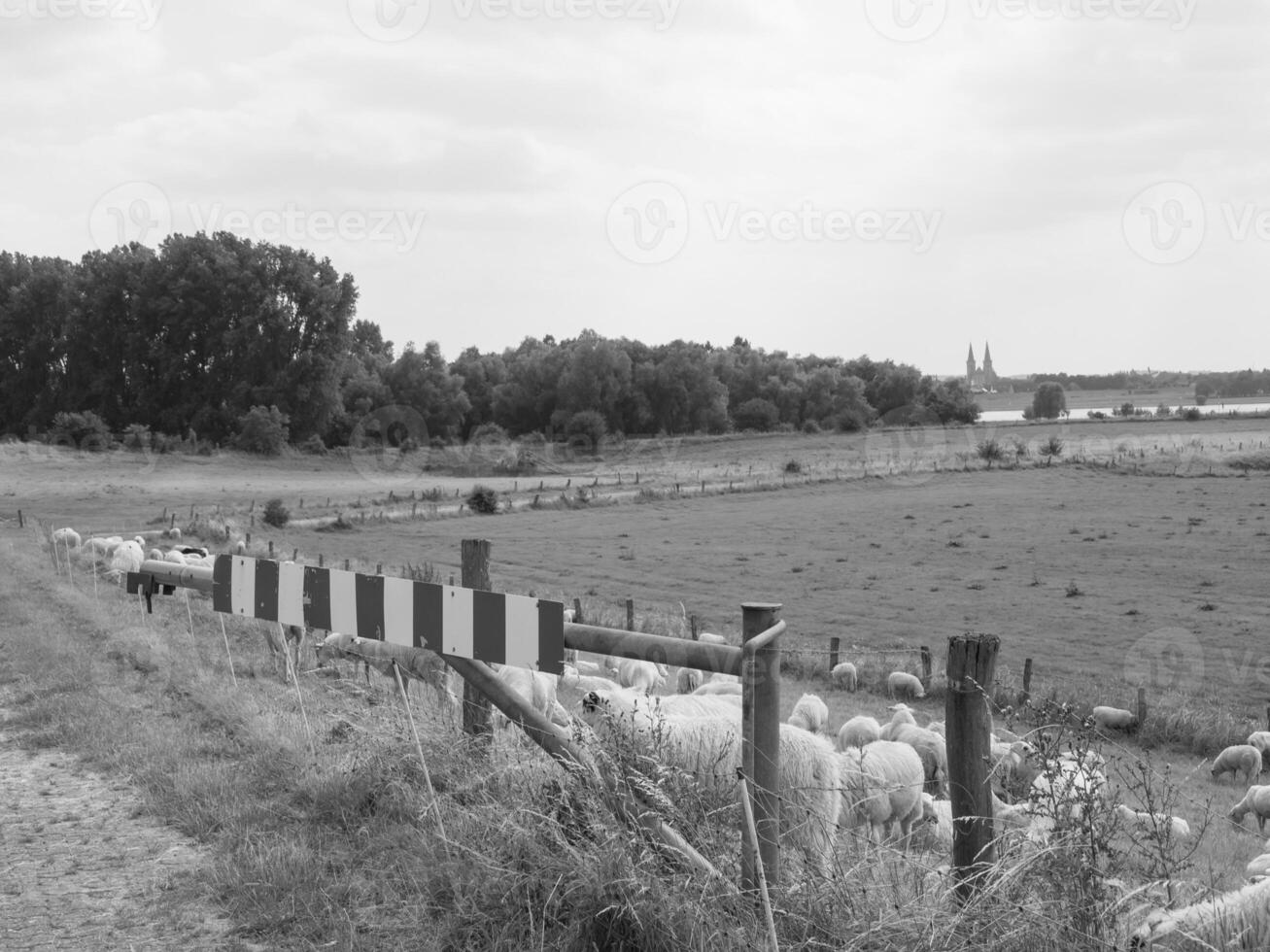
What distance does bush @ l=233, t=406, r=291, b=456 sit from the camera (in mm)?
88438

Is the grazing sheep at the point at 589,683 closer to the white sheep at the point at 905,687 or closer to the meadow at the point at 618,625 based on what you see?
the meadow at the point at 618,625

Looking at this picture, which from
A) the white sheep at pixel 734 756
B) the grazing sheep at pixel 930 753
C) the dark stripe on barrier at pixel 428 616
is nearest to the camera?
the white sheep at pixel 734 756

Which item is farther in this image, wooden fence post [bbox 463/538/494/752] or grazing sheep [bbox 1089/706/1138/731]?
grazing sheep [bbox 1089/706/1138/731]

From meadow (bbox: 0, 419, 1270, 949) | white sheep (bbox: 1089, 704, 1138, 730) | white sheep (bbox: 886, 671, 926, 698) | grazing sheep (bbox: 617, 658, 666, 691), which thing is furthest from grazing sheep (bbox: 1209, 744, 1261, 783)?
grazing sheep (bbox: 617, 658, 666, 691)

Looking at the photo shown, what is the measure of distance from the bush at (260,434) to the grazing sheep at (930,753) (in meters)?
81.6

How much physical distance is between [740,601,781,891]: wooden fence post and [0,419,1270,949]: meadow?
0.66ft

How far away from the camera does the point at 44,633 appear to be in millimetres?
13406

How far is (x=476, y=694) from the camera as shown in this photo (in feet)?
22.1

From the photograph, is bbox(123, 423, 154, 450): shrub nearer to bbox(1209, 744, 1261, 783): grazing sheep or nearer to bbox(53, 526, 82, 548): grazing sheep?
bbox(53, 526, 82, 548): grazing sheep

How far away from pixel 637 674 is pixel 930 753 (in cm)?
599

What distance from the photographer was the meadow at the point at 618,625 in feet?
15.5

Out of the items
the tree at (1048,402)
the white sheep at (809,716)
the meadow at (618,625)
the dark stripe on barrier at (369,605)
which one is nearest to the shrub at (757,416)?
the meadow at (618,625)

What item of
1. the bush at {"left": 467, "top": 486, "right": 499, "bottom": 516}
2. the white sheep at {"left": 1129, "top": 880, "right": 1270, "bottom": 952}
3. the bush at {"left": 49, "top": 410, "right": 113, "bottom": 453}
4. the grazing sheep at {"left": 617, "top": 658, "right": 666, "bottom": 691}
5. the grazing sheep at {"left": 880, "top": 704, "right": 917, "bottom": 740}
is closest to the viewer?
the white sheep at {"left": 1129, "top": 880, "right": 1270, "bottom": 952}

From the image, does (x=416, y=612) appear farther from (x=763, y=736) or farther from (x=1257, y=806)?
(x=1257, y=806)
